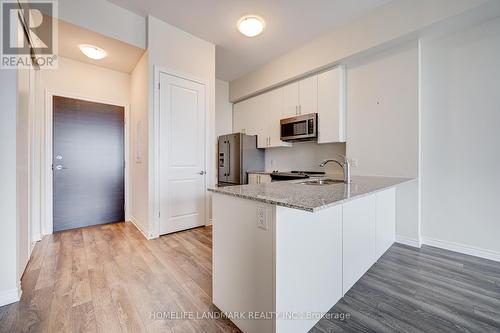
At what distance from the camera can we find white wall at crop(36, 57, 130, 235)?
3.05m

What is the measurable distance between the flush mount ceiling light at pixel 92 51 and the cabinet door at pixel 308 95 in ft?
10.1

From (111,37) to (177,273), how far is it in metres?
2.98

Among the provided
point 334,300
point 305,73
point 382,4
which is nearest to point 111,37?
point 305,73

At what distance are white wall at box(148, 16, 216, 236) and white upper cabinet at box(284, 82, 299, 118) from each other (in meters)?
1.35

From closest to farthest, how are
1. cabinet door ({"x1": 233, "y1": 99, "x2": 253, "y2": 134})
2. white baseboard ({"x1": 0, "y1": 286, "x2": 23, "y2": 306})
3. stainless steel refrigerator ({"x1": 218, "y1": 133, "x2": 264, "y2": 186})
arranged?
white baseboard ({"x1": 0, "y1": 286, "x2": 23, "y2": 306})
stainless steel refrigerator ({"x1": 218, "y1": 133, "x2": 264, "y2": 186})
cabinet door ({"x1": 233, "y1": 99, "x2": 253, "y2": 134})

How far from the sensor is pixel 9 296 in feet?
5.21

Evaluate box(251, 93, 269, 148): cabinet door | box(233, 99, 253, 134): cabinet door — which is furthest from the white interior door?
box(233, 99, 253, 134): cabinet door

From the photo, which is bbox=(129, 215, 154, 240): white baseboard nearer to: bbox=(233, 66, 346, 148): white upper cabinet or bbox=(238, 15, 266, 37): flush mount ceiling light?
bbox=(233, 66, 346, 148): white upper cabinet

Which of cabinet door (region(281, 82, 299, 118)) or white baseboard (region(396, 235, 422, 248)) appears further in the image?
cabinet door (region(281, 82, 299, 118))

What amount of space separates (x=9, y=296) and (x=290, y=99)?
13.3ft

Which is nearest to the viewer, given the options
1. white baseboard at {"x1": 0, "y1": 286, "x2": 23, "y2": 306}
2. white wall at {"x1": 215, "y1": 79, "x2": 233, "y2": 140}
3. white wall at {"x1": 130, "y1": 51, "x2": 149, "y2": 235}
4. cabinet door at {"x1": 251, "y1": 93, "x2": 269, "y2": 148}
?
white baseboard at {"x1": 0, "y1": 286, "x2": 23, "y2": 306}

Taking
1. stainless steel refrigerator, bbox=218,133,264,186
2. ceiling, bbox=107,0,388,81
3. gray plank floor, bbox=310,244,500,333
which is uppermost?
ceiling, bbox=107,0,388,81

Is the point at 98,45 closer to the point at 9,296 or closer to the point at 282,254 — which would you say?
the point at 9,296

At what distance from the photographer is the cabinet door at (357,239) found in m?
1.64
